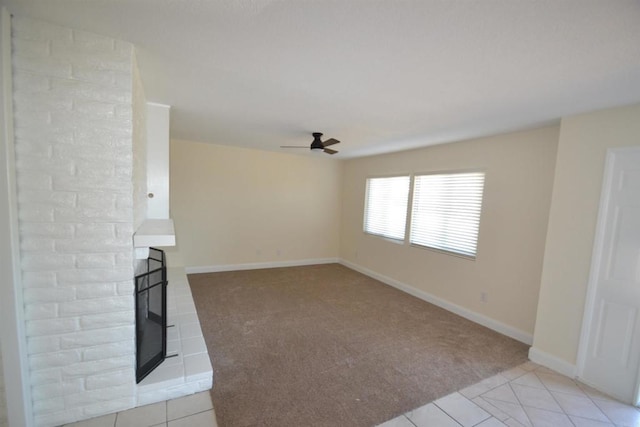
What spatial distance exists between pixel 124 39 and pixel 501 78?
246 centimetres

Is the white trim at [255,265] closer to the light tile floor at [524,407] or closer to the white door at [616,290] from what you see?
the light tile floor at [524,407]

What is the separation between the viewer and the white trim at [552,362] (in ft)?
8.38

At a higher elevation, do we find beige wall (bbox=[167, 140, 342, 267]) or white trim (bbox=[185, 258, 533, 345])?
beige wall (bbox=[167, 140, 342, 267])

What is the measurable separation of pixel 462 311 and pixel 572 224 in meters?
1.82

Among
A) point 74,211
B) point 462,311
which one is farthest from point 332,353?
point 74,211

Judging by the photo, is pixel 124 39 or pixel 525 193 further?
pixel 525 193

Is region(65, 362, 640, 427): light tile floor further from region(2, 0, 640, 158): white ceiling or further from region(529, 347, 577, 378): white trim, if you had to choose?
region(2, 0, 640, 158): white ceiling

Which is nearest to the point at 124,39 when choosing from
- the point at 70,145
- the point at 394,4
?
the point at 70,145

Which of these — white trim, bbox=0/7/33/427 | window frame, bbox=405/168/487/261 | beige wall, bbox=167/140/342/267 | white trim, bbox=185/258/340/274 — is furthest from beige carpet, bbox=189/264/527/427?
white trim, bbox=0/7/33/427

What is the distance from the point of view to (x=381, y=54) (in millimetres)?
1645

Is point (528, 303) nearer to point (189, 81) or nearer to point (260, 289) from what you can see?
point (260, 289)

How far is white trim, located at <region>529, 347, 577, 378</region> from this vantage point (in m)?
2.55

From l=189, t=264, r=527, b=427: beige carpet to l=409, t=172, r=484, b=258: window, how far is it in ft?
3.28

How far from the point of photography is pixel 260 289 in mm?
4488
